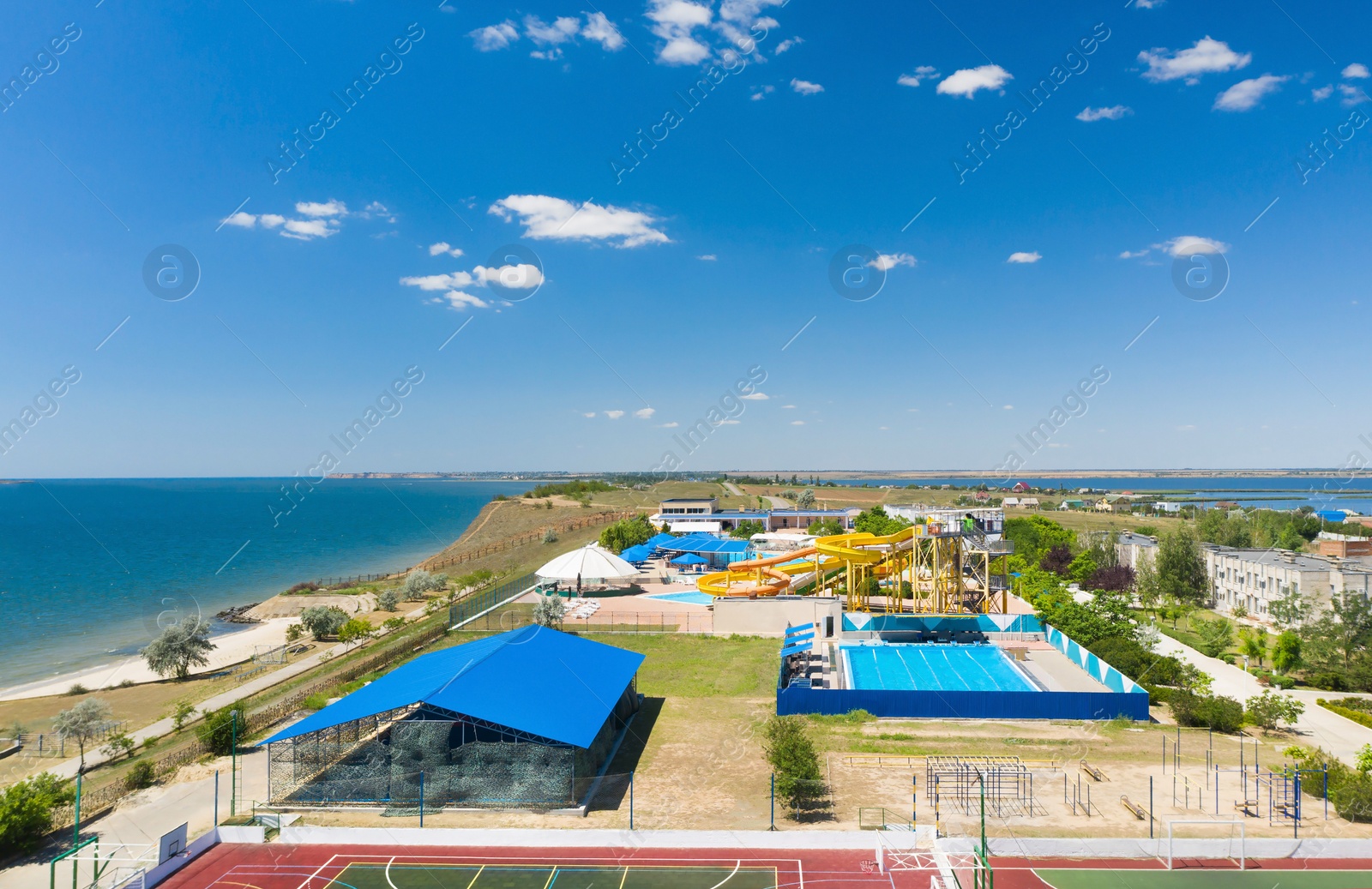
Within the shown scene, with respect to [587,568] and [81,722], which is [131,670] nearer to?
[81,722]

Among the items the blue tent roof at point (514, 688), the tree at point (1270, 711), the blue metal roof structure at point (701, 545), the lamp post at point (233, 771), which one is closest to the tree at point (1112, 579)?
the blue metal roof structure at point (701, 545)

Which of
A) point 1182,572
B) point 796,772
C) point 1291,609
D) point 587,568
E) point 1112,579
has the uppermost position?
point 587,568

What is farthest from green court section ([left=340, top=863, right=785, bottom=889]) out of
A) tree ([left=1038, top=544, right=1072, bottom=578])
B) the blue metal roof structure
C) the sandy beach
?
tree ([left=1038, top=544, right=1072, bottom=578])

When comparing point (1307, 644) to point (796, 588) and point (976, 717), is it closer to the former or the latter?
point (976, 717)

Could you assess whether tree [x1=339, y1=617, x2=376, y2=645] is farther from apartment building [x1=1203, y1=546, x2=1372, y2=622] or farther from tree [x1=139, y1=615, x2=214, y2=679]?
apartment building [x1=1203, y1=546, x2=1372, y2=622]

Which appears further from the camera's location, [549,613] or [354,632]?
[354,632]

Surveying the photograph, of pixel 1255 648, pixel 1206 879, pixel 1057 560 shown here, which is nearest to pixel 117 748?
pixel 1206 879

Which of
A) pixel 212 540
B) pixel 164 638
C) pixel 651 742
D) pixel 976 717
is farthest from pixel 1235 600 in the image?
pixel 212 540
